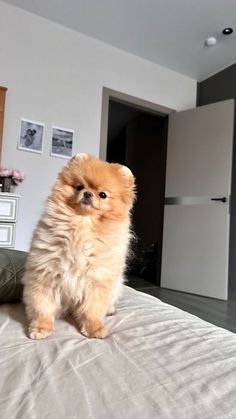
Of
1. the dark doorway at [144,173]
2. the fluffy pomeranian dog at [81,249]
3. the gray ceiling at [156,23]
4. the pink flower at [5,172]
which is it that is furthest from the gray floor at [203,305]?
the gray ceiling at [156,23]

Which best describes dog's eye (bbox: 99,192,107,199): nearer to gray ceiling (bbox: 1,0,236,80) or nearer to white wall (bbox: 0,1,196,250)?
white wall (bbox: 0,1,196,250)

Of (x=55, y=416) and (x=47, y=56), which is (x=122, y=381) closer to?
(x=55, y=416)

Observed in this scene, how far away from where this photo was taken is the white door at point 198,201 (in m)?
3.33

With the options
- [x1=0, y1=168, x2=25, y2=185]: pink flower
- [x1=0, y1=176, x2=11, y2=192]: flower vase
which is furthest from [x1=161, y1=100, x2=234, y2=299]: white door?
[x1=0, y1=176, x2=11, y2=192]: flower vase

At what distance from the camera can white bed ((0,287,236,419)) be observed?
1.34 ft

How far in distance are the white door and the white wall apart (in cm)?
90

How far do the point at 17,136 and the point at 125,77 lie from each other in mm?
1555

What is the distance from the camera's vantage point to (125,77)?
349 cm

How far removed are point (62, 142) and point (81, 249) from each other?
8.08ft

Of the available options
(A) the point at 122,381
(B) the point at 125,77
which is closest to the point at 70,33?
(B) the point at 125,77

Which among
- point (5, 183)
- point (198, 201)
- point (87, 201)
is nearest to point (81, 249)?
point (87, 201)

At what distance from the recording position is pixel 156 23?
116 inches

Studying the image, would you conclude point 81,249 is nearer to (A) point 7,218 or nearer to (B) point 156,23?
(A) point 7,218

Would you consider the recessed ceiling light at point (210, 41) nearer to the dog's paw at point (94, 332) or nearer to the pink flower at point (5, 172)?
the pink flower at point (5, 172)
